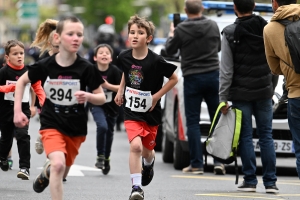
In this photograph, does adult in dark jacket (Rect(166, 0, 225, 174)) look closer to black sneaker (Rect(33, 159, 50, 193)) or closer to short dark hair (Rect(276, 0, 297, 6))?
short dark hair (Rect(276, 0, 297, 6))

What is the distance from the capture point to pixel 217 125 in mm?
10891

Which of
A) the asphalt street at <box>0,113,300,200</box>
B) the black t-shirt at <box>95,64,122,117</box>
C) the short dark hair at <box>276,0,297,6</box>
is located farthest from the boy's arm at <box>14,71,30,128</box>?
the black t-shirt at <box>95,64,122,117</box>

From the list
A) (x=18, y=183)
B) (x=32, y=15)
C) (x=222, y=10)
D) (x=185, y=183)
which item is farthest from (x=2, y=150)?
(x=32, y=15)

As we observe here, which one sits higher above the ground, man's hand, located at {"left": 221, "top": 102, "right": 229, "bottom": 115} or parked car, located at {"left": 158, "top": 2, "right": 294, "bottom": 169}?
man's hand, located at {"left": 221, "top": 102, "right": 229, "bottom": 115}

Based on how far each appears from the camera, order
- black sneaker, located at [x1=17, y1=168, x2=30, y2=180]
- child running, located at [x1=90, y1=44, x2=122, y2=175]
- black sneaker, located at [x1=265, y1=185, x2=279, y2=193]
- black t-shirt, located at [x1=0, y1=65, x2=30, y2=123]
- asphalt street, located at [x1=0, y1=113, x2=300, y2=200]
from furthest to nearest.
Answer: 1. child running, located at [x1=90, y1=44, x2=122, y2=175]
2. black t-shirt, located at [x1=0, y1=65, x2=30, y2=123]
3. black sneaker, located at [x1=17, y1=168, x2=30, y2=180]
4. black sneaker, located at [x1=265, y1=185, x2=279, y2=193]
5. asphalt street, located at [x1=0, y1=113, x2=300, y2=200]

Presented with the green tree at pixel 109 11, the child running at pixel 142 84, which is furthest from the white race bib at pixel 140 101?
the green tree at pixel 109 11

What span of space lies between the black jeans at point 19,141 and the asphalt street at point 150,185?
0.29 meters

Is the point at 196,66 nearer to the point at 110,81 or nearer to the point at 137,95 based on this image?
the point at 110,81

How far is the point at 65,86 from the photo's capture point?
26.3 feet

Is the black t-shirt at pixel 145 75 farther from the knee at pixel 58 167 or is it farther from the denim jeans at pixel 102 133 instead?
the denim jeans at pixel 102 133

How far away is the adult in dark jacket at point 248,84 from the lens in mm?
10617

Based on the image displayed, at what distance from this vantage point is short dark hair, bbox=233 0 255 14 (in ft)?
34.7

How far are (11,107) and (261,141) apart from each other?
9.32 ft

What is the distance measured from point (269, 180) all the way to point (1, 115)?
3076 mm
